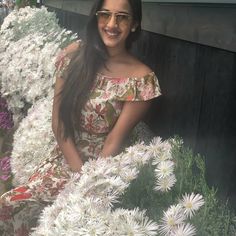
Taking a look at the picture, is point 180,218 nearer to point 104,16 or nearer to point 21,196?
point 21,196

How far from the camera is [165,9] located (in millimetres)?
3578

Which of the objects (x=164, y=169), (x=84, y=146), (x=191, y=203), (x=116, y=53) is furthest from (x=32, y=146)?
(x=191, y=203)

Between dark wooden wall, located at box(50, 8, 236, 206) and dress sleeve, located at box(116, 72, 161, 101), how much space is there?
0.32 metres

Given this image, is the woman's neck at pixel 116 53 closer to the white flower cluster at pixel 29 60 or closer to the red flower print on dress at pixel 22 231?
the red flower print on dress at pixel 22 231

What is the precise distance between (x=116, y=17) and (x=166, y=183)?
3.88ft

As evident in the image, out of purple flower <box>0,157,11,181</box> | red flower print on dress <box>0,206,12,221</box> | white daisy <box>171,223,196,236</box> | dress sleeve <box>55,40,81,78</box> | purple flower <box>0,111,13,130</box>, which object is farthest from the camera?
purple flower <box>0,111,13,130</box>

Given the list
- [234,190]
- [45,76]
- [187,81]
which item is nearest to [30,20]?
[45,76]

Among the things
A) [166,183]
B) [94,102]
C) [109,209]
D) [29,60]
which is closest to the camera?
[109,209]

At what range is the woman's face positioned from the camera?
2.61 metres

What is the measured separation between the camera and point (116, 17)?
2627 millimetres

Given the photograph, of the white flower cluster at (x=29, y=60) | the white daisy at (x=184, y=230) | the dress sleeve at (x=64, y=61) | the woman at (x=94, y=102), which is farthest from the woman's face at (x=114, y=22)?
the white flower cluster at (x=29, y=60)

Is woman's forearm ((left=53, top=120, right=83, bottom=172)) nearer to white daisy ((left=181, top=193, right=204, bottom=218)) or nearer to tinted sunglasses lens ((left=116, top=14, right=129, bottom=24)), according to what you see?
tinted sunglasses lens ((left=116, top=14, right=129, bottom=24))

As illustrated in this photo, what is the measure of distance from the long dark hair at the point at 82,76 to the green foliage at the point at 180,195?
0.93m

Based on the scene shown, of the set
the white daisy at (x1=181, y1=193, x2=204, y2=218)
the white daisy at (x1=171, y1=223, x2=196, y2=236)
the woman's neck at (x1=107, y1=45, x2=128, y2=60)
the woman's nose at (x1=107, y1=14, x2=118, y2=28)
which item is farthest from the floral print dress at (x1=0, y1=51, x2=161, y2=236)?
the white daisy at (x1=171, y1=223, x2=196, y2=236)
